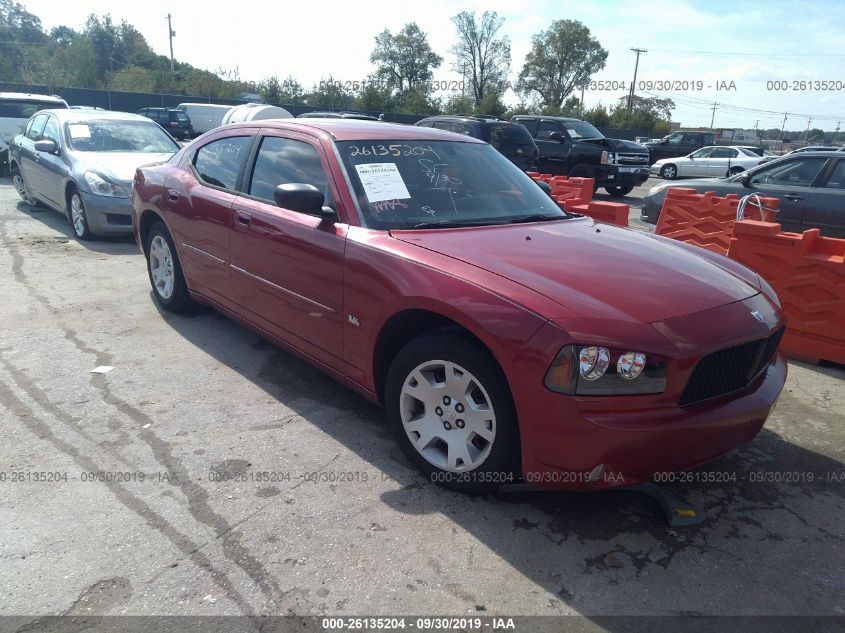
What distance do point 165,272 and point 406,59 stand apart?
236 feet

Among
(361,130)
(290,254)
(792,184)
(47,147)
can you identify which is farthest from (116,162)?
(792,184)

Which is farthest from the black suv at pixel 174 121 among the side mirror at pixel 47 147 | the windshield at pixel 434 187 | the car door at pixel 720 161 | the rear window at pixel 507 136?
the windshield at pixel 434 187

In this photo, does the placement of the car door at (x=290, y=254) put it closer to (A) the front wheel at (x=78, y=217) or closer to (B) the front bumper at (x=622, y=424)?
(B) the front bumper at (x=622, y=424)

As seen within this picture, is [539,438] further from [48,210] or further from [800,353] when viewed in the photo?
[48,210]

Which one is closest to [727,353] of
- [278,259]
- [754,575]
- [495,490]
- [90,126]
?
[754,575]

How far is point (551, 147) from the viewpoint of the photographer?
15445mm

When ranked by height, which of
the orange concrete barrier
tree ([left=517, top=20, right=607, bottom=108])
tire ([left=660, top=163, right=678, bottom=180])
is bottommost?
tire ([left=660, top=163, right=678, bottom=180])

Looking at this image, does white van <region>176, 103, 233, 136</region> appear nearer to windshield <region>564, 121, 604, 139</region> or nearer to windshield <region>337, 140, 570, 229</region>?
windshield <region>564, 121, 604, 139</region>

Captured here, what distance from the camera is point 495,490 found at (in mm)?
2920

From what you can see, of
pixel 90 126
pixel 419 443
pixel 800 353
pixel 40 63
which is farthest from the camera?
pixel 40 63

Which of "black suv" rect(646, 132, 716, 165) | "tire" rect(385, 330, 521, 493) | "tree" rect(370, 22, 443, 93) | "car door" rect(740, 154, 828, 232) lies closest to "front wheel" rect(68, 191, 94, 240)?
"tire" rect(385, 330, 521, 493)

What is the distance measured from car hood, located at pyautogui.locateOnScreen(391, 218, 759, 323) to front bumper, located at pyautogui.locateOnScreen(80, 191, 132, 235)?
5970 millimetres

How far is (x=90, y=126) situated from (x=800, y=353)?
9.23m

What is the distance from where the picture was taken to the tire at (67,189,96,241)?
8109 millimetres
